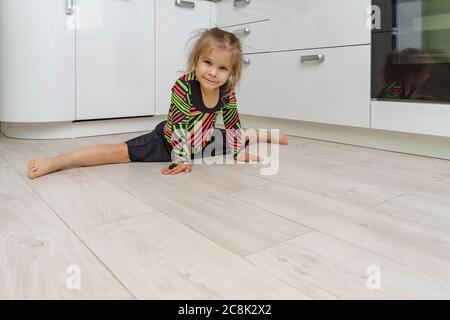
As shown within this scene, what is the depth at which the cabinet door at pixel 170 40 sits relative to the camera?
229 centimetres

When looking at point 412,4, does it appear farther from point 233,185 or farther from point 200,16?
point 200,16

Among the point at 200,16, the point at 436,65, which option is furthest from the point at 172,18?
the point at 436,65

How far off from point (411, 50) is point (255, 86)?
898 millimetres

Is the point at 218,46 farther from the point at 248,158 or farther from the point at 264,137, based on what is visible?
the point at 264,137

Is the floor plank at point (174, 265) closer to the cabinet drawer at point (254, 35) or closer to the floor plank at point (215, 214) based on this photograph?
the floor plank at point (215, 214)

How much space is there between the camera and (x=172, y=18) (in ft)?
7.64

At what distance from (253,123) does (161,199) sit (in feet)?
4.83

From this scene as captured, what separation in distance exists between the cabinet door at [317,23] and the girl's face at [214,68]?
2.22ft

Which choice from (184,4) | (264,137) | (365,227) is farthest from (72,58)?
(365,227)

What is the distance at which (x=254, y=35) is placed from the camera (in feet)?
7.30

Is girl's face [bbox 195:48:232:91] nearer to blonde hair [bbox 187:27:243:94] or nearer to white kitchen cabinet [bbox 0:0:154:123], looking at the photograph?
blonde hair [bbox 187:27:243:94]

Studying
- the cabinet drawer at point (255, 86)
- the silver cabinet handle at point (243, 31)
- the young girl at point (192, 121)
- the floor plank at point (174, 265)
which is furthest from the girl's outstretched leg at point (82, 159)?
the silver cabinet handle at point (243, 31)

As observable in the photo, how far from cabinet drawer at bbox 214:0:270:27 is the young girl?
0.85 m

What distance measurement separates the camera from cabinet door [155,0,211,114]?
2291mm
